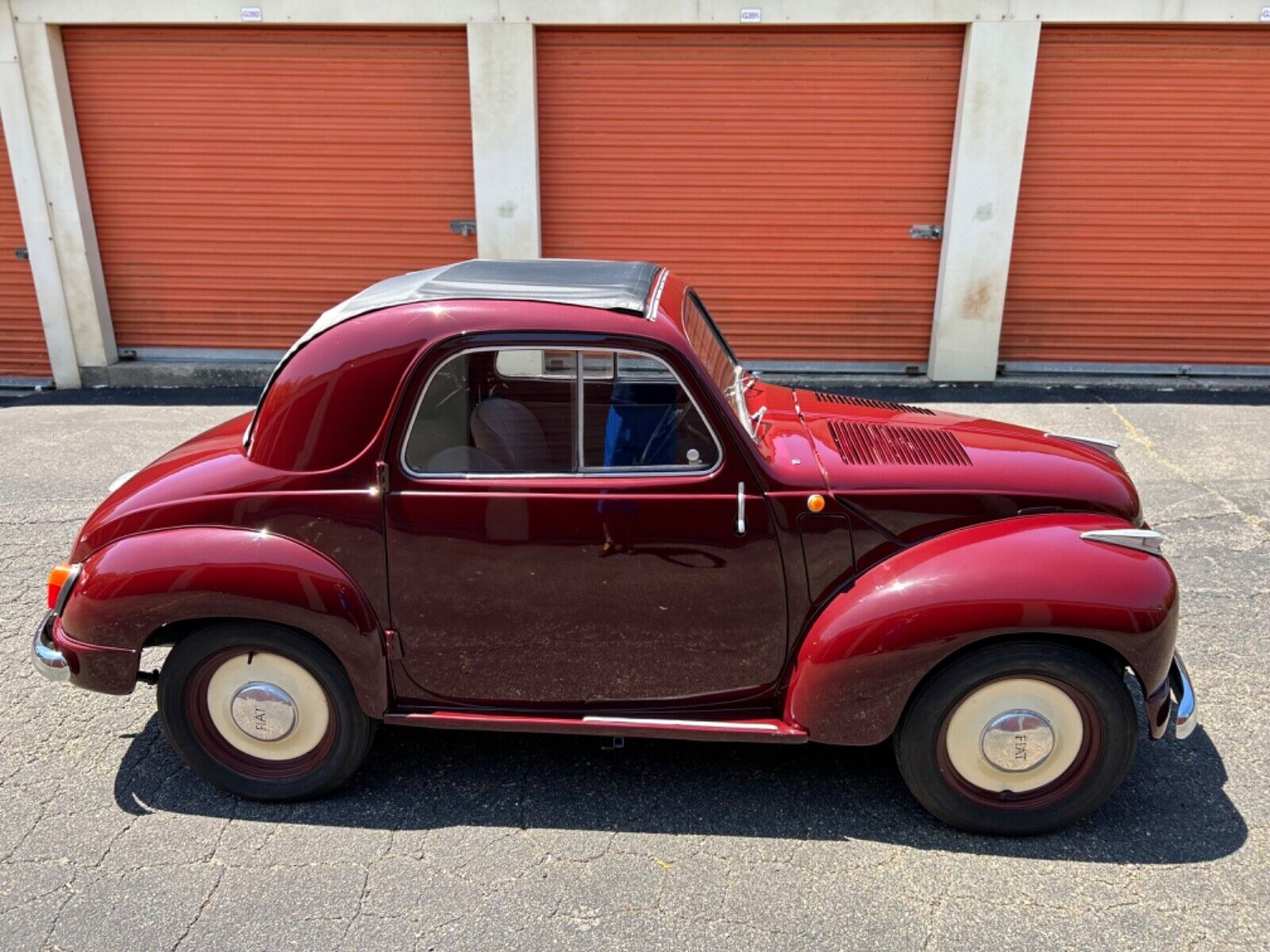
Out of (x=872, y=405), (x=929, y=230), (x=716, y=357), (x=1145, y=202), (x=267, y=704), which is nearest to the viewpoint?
(x=267, y=704)

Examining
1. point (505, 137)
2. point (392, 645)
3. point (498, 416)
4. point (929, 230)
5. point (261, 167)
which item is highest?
point (505, 137)

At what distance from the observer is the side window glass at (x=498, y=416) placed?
3012 mm

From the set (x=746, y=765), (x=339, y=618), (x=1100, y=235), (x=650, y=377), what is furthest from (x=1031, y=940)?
(x=1100, y=235)

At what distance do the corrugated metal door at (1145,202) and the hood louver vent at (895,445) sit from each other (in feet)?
18.6

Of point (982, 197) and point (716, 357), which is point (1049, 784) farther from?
point (982, 197)

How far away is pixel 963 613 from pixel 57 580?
3.07m

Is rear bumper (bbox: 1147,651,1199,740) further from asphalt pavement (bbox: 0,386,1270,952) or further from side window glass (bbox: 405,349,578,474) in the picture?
side window glass (bbox: 405,349,578,474)

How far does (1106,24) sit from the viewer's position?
7660mm

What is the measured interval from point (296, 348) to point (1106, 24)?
7.55 meters

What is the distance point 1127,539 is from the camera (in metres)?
2.96

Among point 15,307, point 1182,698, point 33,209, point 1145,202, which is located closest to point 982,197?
point 1145,202

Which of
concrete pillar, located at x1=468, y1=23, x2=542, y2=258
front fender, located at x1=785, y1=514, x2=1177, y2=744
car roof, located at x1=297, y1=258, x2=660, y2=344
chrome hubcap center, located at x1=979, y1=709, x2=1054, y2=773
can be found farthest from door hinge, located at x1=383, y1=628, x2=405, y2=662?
concrete pillar, located at x1=468, y1=23, x2=542, y2=258

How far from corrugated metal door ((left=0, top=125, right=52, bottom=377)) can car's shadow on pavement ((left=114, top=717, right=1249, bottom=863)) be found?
22.9 ft

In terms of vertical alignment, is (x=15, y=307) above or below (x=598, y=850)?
above
